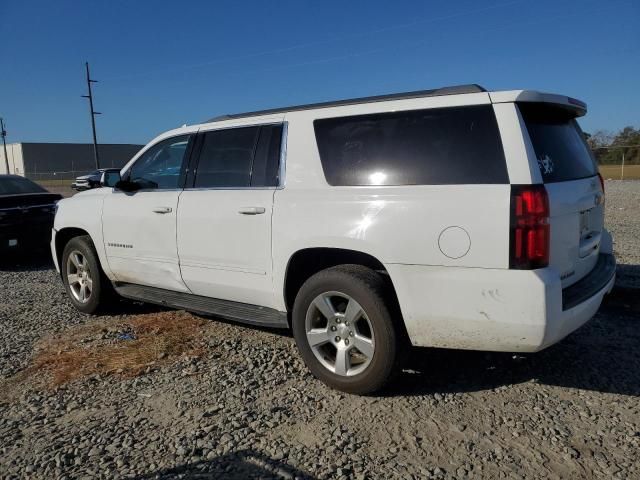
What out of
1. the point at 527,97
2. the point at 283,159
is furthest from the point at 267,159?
the point at 527,97

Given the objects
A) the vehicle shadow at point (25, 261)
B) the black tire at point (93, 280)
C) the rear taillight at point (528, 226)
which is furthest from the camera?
the vehicle shadow at point (25, 261)

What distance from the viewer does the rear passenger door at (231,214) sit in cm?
397

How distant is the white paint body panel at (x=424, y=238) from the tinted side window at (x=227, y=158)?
0.37 feet

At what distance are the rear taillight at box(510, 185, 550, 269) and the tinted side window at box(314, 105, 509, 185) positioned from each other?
0.15 m

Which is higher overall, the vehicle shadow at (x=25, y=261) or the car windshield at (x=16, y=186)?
the car windshield at (x=16, y=186)

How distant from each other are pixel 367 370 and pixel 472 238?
1106 millimetres

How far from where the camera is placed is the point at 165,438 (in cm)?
306

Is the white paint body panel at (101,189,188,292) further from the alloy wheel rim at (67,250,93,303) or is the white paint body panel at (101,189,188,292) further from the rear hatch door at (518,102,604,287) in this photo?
the rear hatch door at (518,102,604,287)

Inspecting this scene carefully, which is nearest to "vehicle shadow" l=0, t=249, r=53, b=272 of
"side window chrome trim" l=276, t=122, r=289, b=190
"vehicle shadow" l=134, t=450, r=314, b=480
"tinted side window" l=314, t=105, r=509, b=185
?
"side window chrome trim" l=276, t=122, r=289, b=190

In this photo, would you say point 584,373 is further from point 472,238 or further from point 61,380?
point 61,380

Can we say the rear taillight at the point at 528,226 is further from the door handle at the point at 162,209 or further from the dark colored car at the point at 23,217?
the dark colored car at the point at 23,217

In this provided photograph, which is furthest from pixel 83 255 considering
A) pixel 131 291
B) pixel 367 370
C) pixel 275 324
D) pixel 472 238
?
pixel 472 238

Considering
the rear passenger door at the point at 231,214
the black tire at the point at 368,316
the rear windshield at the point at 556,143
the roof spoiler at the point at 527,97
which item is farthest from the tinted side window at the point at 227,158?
the rear windshield at the point at 556,143

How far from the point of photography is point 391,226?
3.24 meters
